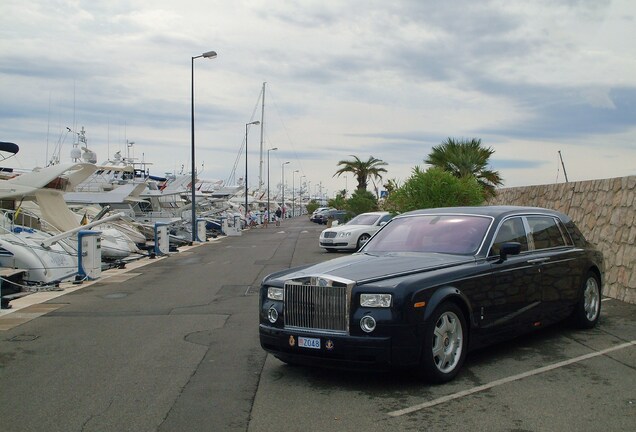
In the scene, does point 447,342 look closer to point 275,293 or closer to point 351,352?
point 351,352

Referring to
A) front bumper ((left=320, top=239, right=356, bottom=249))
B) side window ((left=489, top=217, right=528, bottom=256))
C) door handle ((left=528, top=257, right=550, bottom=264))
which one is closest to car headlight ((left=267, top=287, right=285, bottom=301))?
side window ((left=489, top=217, right=528, bottom=256))

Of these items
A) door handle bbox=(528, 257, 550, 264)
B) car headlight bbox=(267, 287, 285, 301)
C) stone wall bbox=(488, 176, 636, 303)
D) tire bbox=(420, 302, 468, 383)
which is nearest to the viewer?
tire bbox=(420, 302, 468, 383)

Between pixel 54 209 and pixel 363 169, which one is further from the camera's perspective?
pixel 363 169

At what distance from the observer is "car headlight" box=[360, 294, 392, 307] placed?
614 cm

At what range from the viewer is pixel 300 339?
645cm

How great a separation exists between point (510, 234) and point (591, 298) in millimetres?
2141

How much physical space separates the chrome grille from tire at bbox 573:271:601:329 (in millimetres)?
4059

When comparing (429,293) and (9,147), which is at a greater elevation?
(9,147)

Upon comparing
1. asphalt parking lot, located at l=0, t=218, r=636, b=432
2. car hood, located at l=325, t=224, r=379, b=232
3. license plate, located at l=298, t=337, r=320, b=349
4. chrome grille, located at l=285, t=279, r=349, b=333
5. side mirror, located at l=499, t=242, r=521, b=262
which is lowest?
asphalt parking lot, located at l=0, t=218, r=636, b=432

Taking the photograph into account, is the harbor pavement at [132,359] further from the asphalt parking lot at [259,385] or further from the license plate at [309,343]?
the license plate at [309,343]

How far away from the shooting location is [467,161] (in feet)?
75.1

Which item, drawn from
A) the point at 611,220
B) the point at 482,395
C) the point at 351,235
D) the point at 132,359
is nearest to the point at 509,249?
the point at 482,395

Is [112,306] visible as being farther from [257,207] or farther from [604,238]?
[257,207]

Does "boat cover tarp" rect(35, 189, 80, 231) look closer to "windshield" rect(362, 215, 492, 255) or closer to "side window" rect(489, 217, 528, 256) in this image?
"windshield" rect(362, 215, 492, 255)
